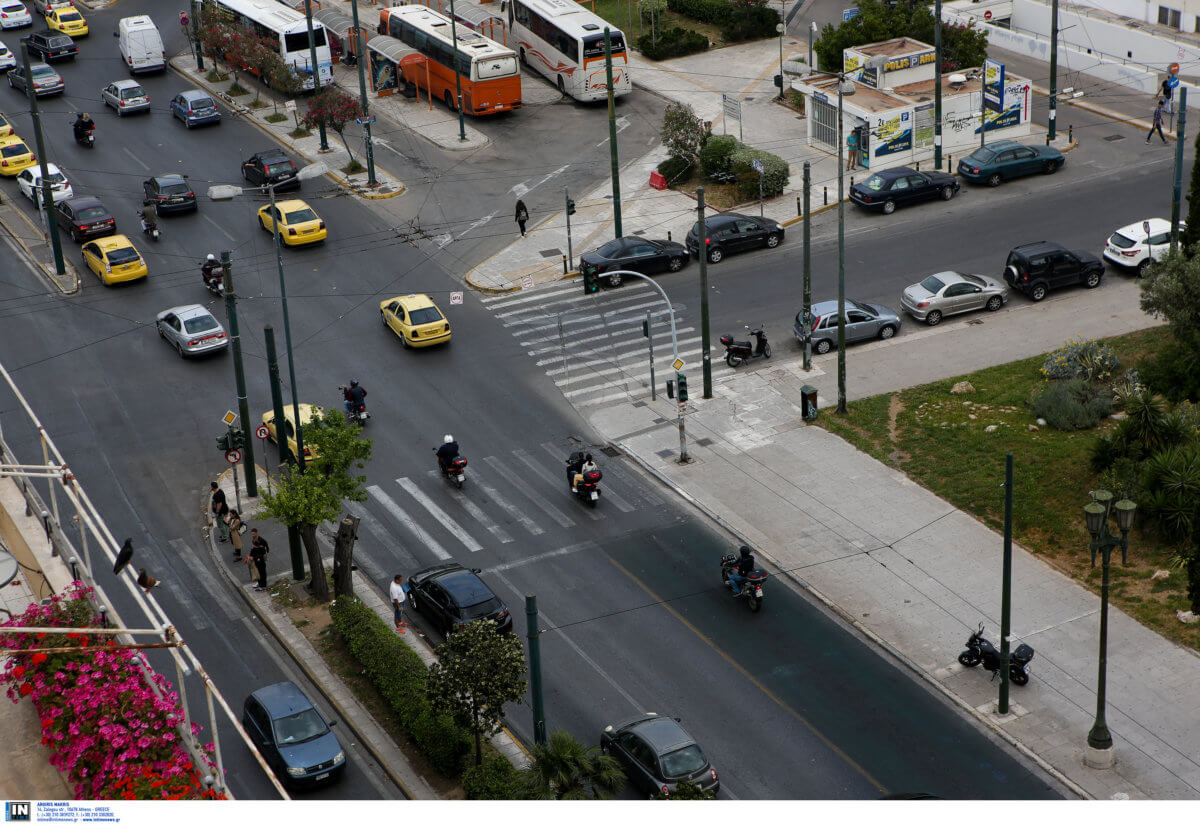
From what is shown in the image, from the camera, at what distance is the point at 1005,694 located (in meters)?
28.0

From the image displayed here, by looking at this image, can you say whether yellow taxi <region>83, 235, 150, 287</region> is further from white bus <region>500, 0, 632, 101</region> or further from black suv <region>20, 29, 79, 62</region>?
black suv <region>20, 29, 79, 62</region>

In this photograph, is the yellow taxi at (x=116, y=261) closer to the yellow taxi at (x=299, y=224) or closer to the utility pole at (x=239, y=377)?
the yellow taxi at (x=299, y=224)

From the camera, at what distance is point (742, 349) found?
4238 centimetres

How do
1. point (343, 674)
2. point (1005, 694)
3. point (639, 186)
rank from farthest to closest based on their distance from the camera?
1. point (639, 186)
2. point (343, 674)
3. point (1005, 694)

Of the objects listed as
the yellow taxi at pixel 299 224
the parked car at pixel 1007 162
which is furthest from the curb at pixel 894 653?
the parked car at pixel 1007 162

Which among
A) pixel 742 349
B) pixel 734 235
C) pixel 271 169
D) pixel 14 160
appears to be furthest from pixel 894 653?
pixel 14 160

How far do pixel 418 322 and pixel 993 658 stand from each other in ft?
70.8

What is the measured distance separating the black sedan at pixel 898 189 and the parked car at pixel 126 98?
3250cm

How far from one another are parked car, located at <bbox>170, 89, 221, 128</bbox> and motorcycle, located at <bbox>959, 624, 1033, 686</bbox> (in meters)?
44.6

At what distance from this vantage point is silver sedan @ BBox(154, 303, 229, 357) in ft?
144

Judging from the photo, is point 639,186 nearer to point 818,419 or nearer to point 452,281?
point 452,281

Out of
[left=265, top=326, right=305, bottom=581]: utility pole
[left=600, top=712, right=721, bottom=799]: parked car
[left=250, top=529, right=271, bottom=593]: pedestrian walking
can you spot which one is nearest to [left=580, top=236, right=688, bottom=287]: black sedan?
[left=265, top=326, right=305, bottom=581]: utility pole

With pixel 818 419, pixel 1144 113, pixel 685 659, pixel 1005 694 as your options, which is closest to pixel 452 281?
pixel 818 419

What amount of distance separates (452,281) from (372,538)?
15400 millimetres
